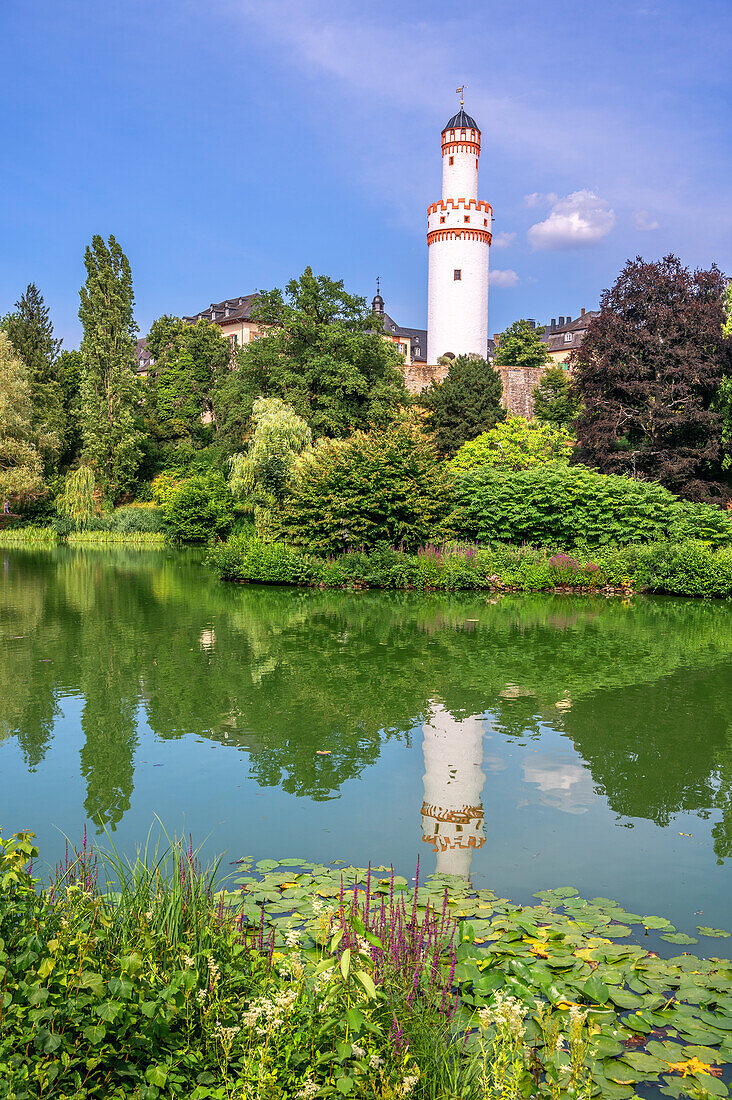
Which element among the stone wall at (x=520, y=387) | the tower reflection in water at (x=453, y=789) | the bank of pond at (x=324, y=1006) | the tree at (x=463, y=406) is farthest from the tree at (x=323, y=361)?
the bank of pond at (x=324, y=1006)

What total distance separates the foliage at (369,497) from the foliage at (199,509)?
14.5 meters

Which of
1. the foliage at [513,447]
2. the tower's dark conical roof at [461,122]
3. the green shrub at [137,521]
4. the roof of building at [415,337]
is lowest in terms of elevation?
the green shrub at [137,521]

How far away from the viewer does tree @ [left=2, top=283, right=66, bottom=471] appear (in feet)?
160

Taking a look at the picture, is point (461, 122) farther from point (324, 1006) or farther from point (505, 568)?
point (324, 1006)

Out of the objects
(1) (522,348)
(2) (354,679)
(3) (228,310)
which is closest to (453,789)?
(2) (354,679)

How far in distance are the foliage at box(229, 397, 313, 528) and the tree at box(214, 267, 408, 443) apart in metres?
2.95

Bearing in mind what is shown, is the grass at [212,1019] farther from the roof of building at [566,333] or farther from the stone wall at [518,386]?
the roof of building at [566,333]

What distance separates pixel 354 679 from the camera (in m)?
10.8

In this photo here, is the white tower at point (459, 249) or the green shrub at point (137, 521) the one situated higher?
the white tower at point (459, 249)

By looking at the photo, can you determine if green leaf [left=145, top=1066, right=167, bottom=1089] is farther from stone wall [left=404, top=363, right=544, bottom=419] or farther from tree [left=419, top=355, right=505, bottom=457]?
stone wall [left=404, top=363, right=544, bottom=419]

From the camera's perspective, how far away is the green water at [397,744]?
5.64 m

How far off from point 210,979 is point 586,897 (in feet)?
9.00

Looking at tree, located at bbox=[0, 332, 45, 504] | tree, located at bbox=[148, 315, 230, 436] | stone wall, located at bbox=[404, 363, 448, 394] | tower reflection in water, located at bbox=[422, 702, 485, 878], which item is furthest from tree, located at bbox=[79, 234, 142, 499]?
tower reflection in water, located at bbox=[422, 702, 485, 878]

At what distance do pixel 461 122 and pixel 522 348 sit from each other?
15886 millimetres
